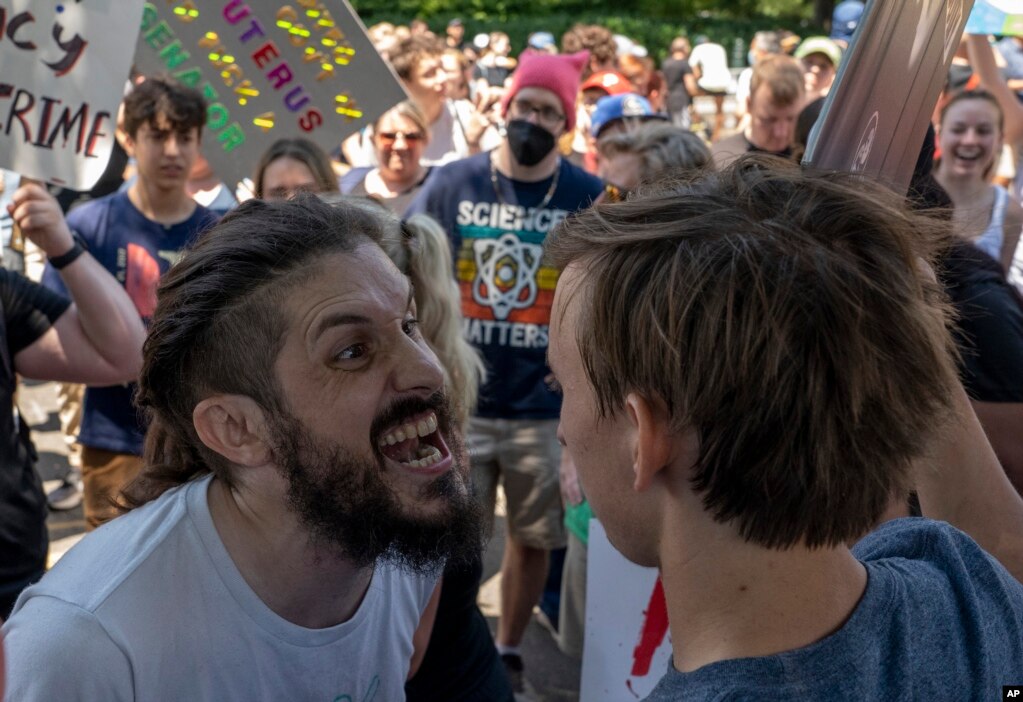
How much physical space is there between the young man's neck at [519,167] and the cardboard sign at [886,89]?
2905mm

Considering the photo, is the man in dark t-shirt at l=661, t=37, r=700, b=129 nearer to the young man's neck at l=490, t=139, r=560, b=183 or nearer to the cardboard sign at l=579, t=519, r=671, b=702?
the young man's neck at l=490, t=139, r=560, b=183

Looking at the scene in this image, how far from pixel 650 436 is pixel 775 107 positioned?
5.14m

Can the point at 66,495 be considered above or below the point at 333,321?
below

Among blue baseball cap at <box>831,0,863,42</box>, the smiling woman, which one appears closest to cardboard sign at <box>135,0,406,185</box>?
the smiling woman

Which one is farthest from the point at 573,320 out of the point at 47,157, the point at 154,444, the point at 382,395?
the point at 47,157

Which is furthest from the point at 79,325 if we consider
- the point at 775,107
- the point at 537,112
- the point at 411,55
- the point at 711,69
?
the point at 711,69

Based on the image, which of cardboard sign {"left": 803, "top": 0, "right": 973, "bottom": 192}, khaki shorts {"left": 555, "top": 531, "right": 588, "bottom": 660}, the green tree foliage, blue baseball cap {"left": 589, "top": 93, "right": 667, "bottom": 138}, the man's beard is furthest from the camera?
the green tree foliage

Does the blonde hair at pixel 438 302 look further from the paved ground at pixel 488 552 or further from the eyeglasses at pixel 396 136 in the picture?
the eyeglasses at pixel 396 136

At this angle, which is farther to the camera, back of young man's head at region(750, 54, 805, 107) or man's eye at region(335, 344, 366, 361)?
back of young man's head at region(750, 54, 805, 107)

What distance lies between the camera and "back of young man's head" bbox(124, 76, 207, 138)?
179 inches

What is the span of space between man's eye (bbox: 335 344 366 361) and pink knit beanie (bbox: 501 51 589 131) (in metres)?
3.48

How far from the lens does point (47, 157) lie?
314 cm

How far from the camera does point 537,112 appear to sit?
5035 millimetres

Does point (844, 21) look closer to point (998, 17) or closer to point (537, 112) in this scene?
point (998, 17)
